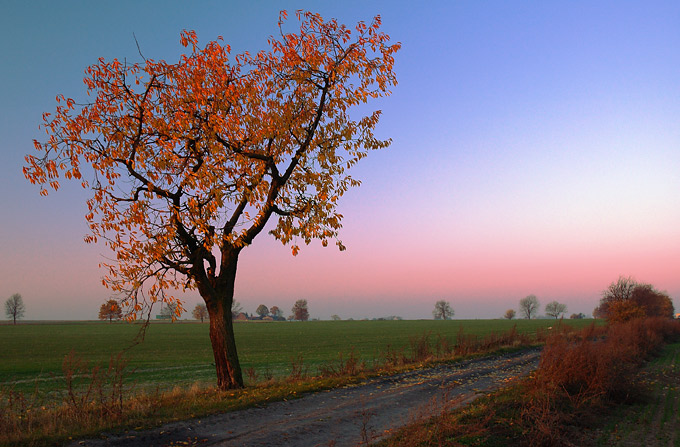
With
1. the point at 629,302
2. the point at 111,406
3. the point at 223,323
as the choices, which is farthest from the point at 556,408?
the point at 629,302

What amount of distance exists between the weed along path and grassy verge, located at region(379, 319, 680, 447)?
52 cm

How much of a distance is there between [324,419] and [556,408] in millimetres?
5544

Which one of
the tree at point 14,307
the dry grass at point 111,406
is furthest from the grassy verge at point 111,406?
the tree at point 14,307

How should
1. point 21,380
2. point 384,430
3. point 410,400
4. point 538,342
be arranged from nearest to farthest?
point 384,430 → point 410,400 → point 21,380 → point 538,342

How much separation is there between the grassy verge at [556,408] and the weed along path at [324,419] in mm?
520

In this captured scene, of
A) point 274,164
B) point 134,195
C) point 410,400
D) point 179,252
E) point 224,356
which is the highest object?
point 274,164

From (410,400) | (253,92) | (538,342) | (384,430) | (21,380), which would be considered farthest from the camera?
(538,342)

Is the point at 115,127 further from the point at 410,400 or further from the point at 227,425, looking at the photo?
the point at 410,400

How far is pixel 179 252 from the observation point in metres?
13.0

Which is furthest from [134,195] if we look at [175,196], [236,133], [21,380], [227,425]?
[21,380]

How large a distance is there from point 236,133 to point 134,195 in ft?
11.1

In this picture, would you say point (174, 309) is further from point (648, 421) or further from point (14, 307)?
point (14, 307)

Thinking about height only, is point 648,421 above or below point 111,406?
below

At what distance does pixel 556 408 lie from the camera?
10578 mm
